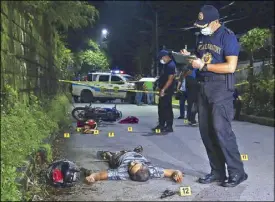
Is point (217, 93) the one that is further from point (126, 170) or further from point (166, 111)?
point (166, 111)

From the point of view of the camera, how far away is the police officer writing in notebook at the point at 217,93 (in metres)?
2.66

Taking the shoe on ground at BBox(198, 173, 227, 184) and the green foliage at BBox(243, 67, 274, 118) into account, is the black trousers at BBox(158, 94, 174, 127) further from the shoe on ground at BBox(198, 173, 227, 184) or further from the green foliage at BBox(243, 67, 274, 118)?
the green foliage at BBox(243, 67, 274, 118)

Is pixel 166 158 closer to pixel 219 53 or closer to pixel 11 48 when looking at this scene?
pixel 219 53

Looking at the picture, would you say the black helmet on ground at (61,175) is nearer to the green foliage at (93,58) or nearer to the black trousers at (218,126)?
the green foliage at (93,58)

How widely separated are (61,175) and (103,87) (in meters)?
1.11

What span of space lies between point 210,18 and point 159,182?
1236 mm

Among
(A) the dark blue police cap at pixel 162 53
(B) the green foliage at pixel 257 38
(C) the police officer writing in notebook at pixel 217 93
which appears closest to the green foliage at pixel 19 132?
(A) the dark blue police cap at pixel 162 53

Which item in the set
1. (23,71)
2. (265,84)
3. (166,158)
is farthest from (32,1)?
(265,84)

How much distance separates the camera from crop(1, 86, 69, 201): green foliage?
8.85 feet

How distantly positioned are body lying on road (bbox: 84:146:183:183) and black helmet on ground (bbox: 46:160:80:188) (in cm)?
25

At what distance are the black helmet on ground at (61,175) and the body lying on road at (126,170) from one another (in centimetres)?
25

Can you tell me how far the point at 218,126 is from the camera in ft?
10.8

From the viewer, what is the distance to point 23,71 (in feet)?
17.2

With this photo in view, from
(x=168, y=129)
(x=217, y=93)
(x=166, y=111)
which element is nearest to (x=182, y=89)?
(x=217, y=93)
